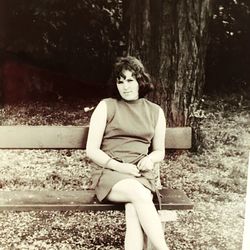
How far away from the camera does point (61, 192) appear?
1489mm

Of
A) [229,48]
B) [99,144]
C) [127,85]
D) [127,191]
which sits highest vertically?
[229,48]

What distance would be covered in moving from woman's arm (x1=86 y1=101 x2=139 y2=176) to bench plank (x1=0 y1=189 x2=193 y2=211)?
A: 11cm

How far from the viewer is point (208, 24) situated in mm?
1544

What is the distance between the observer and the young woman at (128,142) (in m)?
1.37

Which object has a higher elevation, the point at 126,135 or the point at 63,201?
the point at 126,135

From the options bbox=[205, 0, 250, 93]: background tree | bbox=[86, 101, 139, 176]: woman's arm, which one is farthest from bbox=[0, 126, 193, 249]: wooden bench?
bbox=[205, 0, 250, 93]: background tree

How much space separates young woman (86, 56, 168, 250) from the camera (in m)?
1.37

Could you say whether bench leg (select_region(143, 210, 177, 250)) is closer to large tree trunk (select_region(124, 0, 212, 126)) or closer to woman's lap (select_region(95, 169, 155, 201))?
woman's lap (select_region(95, 169, 155, 201))

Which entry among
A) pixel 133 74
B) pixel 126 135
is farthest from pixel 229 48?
pixel 126 135

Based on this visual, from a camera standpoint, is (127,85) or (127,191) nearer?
(127,191)

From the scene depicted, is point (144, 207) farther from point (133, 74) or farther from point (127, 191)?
point (133, 74)

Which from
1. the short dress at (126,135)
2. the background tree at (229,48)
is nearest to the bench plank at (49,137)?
the short dress at (126,135)

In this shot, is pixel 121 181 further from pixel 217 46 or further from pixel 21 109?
pixel 217 46

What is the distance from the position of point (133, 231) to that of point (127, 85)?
0.45 m
